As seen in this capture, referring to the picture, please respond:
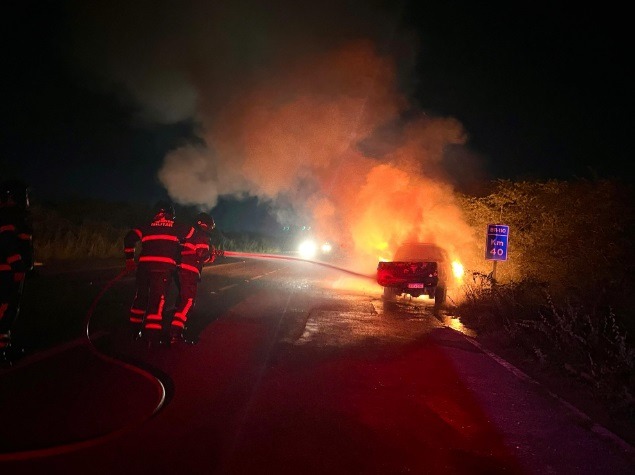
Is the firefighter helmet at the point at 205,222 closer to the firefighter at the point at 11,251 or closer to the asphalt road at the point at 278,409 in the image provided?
the asphalt road at the point at 278,409

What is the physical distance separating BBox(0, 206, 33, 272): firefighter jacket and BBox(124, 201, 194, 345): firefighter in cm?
148

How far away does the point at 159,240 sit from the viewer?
744 centimetres

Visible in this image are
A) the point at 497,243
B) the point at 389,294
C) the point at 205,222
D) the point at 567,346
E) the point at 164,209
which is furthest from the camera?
the point at 389,294

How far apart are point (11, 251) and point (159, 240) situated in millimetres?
1899

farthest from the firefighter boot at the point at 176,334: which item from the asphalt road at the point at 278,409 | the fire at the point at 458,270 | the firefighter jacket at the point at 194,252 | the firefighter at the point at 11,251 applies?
the fire at the point at 458,270

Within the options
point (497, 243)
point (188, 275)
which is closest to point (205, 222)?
point (188, 275)

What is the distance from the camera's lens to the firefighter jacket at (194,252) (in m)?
7.83

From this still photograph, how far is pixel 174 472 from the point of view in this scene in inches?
142

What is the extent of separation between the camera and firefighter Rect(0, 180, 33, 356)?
606cm

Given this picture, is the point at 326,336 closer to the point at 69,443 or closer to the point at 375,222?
the point at 69,443

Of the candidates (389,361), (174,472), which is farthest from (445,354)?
(174,472)

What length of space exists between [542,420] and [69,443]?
4.32m

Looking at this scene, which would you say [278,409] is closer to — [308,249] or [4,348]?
[4,348]

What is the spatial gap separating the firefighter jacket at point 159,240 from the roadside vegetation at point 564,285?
17.7ft
